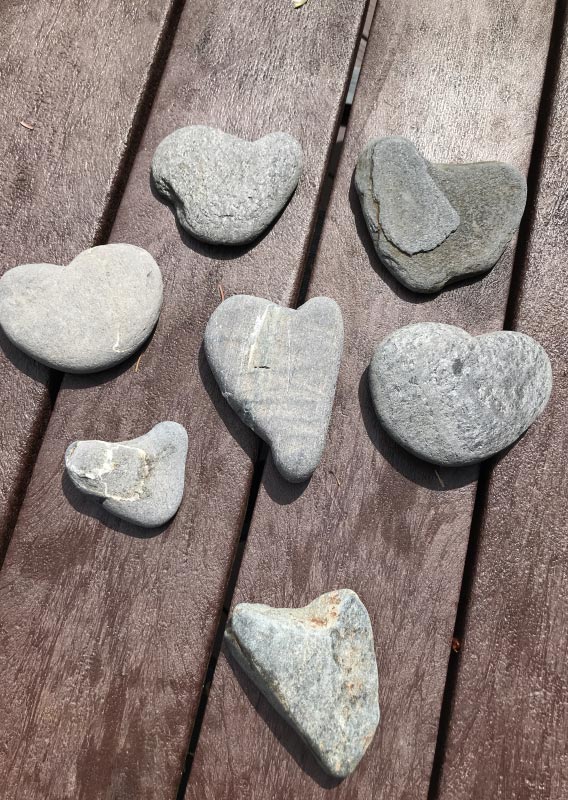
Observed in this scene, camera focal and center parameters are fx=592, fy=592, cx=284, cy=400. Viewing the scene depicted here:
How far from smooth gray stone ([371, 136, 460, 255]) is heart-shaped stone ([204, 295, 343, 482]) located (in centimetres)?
19

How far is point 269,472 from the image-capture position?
1.09m

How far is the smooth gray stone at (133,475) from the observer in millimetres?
1038

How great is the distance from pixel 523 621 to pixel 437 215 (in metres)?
0.76

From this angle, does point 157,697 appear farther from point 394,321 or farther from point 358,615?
point 394,321

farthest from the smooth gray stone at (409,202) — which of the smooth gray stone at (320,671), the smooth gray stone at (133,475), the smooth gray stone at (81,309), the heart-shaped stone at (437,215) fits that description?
the smooth gray stone at (320,671)

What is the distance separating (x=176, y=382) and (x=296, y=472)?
29 cm

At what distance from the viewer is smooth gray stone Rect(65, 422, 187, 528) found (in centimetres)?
104

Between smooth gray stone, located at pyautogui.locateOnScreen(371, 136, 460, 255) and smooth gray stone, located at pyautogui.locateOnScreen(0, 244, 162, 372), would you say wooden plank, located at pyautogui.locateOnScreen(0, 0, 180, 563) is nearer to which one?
smooth gray stone, located at pyautogui.locateOnScreen(0, 244, 162, 372)

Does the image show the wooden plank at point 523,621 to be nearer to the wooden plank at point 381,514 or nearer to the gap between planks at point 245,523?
the wooden plank at point 381,514

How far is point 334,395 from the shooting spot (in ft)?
3.58

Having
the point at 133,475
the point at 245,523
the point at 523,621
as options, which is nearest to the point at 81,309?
the point at 133,475

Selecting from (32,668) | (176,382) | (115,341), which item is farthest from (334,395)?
(32,668)

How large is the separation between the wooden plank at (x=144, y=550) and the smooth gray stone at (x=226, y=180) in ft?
0.15

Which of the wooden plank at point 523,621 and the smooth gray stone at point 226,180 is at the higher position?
the smooth gray stone at point 226,180
